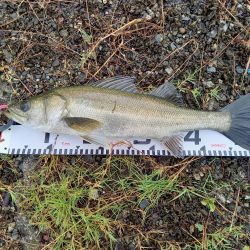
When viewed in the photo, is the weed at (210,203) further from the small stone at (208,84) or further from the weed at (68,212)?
the small stone at (208,84)

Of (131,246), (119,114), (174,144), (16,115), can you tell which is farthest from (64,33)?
(131,246)

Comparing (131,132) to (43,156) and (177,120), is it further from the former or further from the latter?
(43,156)

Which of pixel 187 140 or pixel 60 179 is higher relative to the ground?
pixel 187 140

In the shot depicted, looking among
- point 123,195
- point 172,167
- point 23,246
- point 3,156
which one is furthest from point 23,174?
point 172,167

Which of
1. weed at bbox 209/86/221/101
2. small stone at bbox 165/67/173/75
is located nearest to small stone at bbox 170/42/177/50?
small stone at bbox 165/67/173/75

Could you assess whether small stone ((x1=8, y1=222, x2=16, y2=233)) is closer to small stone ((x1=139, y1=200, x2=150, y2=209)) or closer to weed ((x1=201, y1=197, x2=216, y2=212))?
small stone ((x1=139, y1=200, x2=150, y2=209))

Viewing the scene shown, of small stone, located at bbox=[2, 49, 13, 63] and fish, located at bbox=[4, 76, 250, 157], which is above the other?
small stone, located at bbox=[2, 49, 13, 63]
